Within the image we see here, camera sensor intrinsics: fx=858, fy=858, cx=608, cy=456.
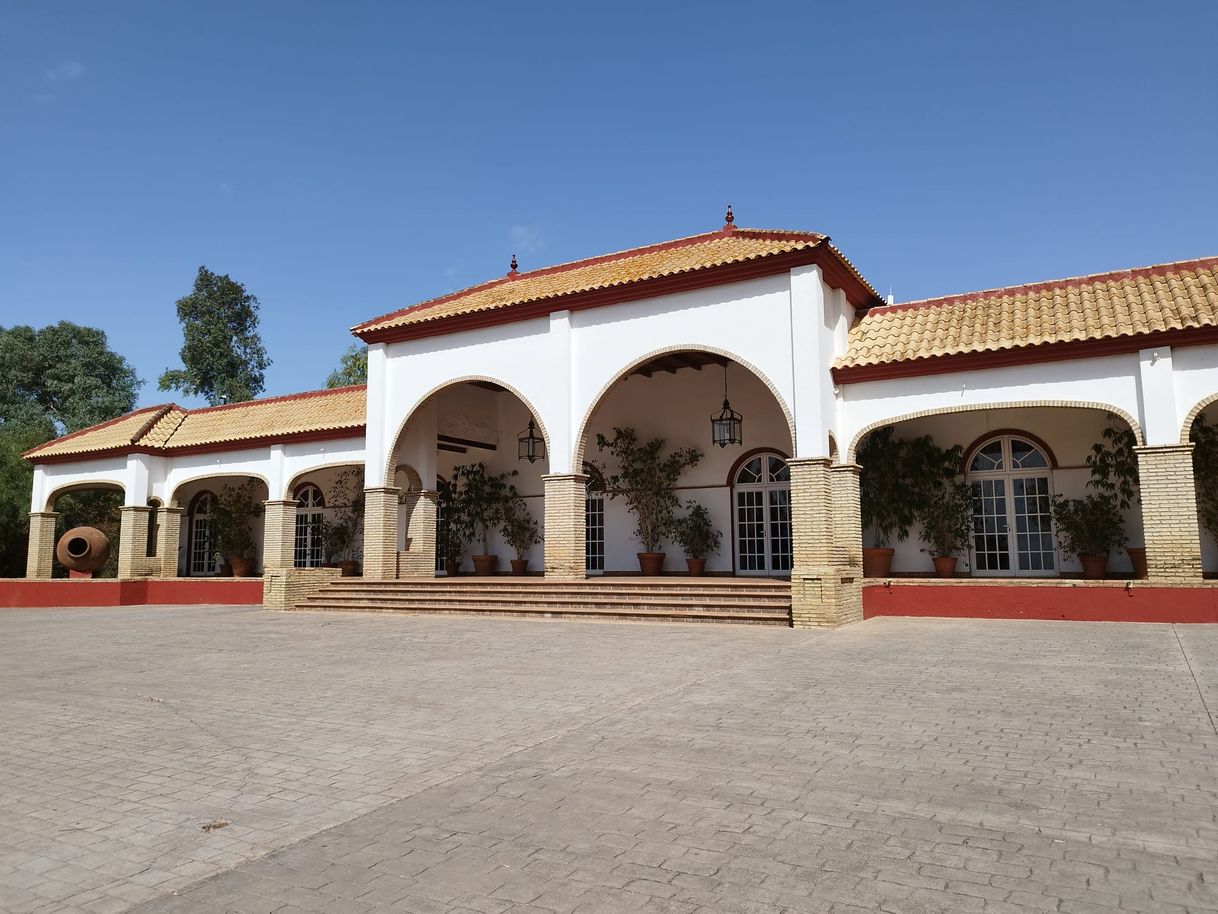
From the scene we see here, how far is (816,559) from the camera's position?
508 inches

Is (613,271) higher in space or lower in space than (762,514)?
higher

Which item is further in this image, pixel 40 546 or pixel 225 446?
pixel 40 546

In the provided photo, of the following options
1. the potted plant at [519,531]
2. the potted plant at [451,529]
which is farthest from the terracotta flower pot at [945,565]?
Result: the potted plant at [451,529]

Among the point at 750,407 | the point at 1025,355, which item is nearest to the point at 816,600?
the point at 1025,355

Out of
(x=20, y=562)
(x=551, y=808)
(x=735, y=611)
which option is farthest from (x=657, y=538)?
(x=20, y=562)

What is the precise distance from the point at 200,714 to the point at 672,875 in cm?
463

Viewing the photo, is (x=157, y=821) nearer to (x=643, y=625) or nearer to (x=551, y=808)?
(x=551, y=808)

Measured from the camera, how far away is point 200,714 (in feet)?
21.4

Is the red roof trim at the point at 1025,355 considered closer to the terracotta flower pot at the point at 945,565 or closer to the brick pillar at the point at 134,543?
the terracotta flower pot at the point at 945,565

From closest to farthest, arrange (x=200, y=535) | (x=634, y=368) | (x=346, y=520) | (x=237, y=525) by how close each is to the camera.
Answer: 1. (x=634, y=368)
2. (x=346, y=520)
3. (x=237, y=525)
4. (x=200, y=535)

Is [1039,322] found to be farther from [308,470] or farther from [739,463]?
[308,470]

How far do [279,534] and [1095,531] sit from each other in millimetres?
17108

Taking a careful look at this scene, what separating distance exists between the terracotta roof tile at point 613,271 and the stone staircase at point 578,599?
5240mm

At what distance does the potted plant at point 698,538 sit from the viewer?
59.9 ft
